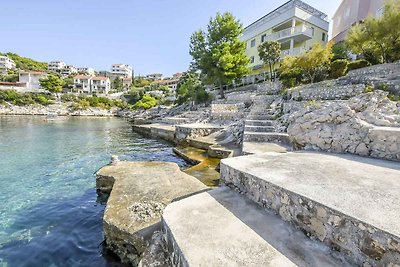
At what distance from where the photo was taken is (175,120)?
2105cm

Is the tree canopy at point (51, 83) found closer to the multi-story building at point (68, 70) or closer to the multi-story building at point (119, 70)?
the multi-story building at point (68, 70)

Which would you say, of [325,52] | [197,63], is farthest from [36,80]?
[325,52]

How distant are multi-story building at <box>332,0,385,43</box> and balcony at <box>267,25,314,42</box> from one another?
3.42 m

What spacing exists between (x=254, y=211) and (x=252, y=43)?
107ft

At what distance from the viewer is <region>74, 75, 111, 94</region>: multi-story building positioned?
3029 inches

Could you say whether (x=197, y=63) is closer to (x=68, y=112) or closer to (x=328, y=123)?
(x=328, y=123)

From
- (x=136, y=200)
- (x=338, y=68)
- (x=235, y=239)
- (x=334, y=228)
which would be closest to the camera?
(x=334, y=228)

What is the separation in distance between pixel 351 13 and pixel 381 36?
50.1ft

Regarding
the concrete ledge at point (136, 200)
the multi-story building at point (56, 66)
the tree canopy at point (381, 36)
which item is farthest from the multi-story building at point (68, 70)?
the concrete ledge at point (136, 200)

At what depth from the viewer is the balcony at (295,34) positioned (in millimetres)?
23627

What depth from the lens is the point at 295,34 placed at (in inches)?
935

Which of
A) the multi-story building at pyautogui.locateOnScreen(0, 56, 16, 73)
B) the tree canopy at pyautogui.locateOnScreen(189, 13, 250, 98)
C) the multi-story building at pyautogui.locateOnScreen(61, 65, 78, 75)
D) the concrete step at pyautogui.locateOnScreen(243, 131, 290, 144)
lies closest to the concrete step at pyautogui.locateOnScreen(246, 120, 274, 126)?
the concrete step at pyautogui.locateOnScreen(243, 131, 290, 144)

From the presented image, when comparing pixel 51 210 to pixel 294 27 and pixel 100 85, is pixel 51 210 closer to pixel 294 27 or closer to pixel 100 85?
pixel 294 27

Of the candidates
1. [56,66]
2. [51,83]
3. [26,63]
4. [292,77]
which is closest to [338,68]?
[292,77]
